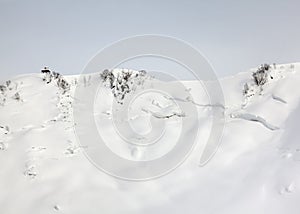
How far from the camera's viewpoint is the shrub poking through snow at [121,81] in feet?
35.4

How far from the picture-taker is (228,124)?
7477 millimetres

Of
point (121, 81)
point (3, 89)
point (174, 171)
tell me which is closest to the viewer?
point (174, 171)

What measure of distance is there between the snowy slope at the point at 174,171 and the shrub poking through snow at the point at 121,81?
4.26 feet

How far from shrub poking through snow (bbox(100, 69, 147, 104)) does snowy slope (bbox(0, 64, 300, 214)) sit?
1.30 m

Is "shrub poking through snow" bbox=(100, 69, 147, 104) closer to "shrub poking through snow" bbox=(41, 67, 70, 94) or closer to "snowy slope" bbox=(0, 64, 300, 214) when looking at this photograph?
"snowy slope" bbox=(0, 64, 300, 214)

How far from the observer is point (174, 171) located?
20.2 ft

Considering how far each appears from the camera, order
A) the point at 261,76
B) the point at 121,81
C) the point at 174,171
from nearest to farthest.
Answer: the point at 174,171, the point at 261,76, the point at 121,81

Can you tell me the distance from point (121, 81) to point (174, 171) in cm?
602

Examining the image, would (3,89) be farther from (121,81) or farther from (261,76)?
(261,76)

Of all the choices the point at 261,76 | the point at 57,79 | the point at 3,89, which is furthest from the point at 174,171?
the point at 3,89

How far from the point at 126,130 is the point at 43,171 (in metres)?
2.37

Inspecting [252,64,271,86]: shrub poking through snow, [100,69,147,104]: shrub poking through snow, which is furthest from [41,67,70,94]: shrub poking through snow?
[252,64,271,86]: shrub poking through snow

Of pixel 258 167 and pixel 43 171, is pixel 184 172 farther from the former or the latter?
pixel 43 171

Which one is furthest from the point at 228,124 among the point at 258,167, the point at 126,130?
the point at 126,130
